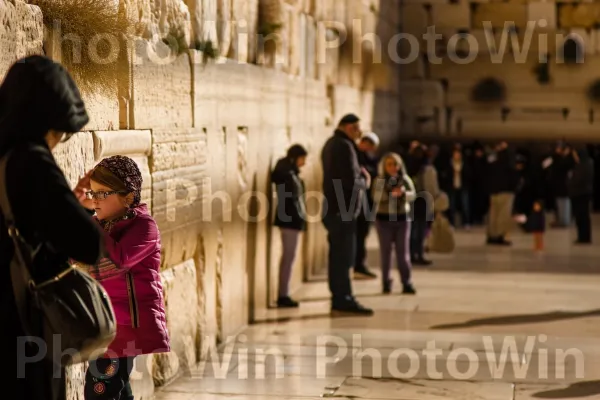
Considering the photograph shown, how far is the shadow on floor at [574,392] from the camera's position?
300 inches

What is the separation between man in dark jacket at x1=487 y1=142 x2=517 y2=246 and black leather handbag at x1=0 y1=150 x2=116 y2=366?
13.9 m

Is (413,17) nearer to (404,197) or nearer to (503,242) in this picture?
(503,242)

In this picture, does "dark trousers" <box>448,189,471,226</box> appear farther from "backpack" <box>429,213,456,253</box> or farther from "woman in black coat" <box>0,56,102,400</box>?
"woman in black coat" <box>0,56,102,400</box>

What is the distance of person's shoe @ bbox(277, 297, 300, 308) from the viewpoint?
11.4 m

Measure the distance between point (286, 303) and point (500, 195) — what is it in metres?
6.97

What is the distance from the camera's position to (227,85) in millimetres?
9906

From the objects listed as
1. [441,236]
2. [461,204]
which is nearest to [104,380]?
[441,236]

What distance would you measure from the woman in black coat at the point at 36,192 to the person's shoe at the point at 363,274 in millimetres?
9783

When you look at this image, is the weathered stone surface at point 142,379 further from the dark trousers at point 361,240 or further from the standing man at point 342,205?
the dark trousers at point 361,240

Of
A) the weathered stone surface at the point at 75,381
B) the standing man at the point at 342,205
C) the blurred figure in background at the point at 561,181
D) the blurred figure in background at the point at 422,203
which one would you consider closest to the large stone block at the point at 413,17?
the blurred figure in background at the point at 561,181

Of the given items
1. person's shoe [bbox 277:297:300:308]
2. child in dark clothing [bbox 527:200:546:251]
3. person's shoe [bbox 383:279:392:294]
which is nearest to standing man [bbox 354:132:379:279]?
person's shoe [bbox 383:279:392:294]

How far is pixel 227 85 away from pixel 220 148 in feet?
1.73

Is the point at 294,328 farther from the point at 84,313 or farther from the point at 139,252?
the point at 84,313

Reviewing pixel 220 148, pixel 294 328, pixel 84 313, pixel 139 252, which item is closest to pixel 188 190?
pixel 220 148
